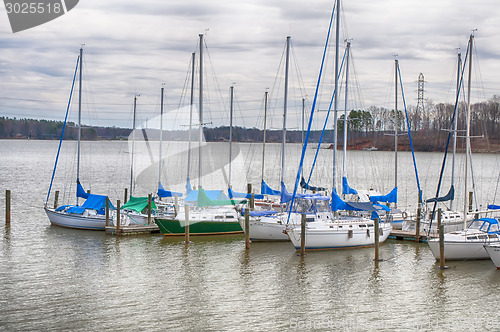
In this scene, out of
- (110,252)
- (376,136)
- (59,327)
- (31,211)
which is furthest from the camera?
(376,136)

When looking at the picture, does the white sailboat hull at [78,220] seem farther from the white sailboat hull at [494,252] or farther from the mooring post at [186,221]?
the white sailboat hull at [494,252]

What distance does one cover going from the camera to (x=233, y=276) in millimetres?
29078

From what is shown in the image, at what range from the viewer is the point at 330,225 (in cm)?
3469

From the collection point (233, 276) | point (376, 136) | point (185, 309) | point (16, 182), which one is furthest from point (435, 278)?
point (376, 136)

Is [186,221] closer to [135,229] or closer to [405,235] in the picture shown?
[135,229]

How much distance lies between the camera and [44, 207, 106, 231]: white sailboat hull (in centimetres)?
4053

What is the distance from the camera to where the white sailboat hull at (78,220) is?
40.5 metres

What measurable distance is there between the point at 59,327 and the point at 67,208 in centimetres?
2184

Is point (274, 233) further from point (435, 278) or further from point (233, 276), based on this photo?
point (435, 278)

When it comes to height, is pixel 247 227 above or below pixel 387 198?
below

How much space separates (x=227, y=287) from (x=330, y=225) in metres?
9.67

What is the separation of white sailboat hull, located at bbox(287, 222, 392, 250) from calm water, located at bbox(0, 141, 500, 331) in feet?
1.87

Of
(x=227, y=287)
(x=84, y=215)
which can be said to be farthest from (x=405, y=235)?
(x=84, y=215)

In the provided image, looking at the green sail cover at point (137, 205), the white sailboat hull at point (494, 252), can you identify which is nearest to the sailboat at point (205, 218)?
the green sail cover at point (137, 205)
